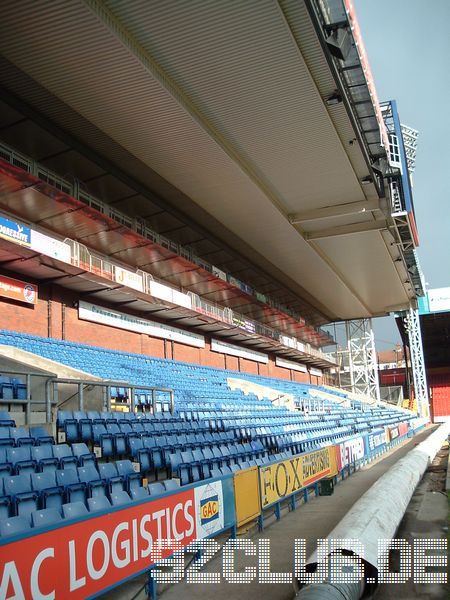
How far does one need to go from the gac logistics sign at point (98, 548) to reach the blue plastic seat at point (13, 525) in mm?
322

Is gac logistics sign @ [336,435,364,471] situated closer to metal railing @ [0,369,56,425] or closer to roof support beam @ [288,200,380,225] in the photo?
metal railing @ [0,369,56,425]

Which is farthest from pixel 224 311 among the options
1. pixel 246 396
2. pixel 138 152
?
pixel 138 152

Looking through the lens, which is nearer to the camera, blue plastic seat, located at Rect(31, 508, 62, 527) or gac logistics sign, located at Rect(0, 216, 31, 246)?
blue plastic seat, located at Rect(31, 508, 62, 527)

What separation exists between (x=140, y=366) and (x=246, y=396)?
17.6ft

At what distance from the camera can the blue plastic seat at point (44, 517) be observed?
4.52 metres

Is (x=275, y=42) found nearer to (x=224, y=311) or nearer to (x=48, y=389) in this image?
(x=48, y=389)

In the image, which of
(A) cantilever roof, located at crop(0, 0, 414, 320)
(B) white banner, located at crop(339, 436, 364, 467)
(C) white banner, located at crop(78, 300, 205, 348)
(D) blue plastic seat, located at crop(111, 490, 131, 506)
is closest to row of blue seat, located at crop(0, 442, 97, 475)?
(D) blue plastic seat, located at crop(111, 490, 131, 506)

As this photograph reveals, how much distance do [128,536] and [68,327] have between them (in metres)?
14.9

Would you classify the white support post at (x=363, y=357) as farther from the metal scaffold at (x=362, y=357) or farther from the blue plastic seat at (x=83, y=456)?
the blue plastic seat at (x=83, y=456)

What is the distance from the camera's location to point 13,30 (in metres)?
11.5

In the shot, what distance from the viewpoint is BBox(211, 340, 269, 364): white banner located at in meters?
30.6

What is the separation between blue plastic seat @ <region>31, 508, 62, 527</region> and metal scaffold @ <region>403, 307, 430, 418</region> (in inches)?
1600

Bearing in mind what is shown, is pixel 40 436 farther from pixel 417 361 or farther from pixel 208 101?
pixel 417 361

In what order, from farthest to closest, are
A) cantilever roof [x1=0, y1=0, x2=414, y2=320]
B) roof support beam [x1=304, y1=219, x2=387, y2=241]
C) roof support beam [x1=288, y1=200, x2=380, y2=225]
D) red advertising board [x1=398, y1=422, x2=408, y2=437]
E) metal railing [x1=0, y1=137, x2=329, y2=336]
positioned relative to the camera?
red advertising board [x1=398, y1=422, x2=408, y2=437] → roof support beam [x1=304, y1=219, x2=387, y2=241] → roof support beam [x1=288, y1=200, x2=380, y2=225] → metal railing [x1=0, y1=137, x2=329, y2=336] → cantilever roof [x1=0, y1=0, x2=414, y2=320]
